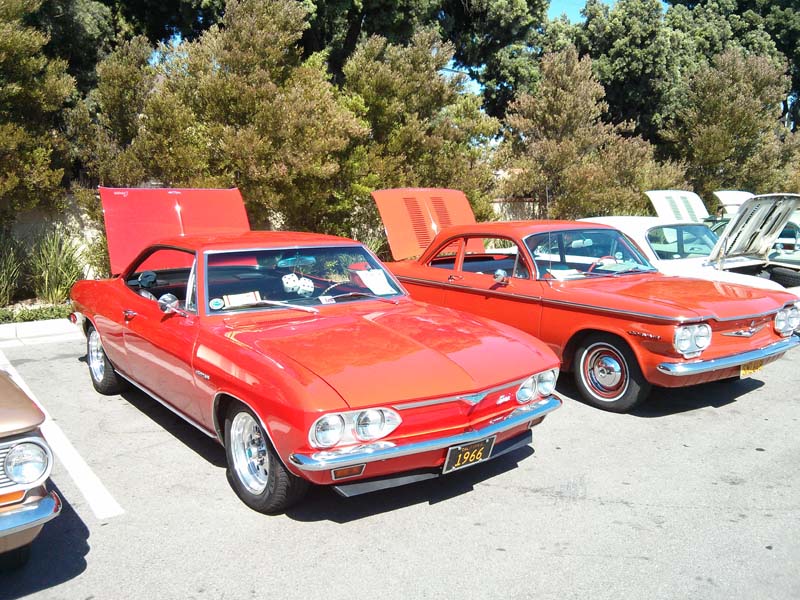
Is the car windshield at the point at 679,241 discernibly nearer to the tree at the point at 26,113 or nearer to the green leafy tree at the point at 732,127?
the tree at the point at 26,113

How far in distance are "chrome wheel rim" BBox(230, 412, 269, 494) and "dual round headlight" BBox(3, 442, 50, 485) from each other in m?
1.12

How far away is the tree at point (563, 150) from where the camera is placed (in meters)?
15.7

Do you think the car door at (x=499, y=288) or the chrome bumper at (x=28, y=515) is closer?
the chrome bumper at (x=28, y=515)

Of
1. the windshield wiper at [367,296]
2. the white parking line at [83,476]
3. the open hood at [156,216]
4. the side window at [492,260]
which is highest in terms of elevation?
the open hood at [156,216]

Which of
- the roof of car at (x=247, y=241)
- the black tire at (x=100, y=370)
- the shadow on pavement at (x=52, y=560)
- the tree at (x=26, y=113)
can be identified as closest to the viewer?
the shadow on pavement at (x=52, y=560)

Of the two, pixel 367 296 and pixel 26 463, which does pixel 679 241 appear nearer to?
pixel 367 296

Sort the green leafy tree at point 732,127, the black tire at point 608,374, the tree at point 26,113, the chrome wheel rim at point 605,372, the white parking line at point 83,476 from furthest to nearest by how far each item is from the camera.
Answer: the green leafy tree at point 732,127, the tree at point 26,113, the chrome wheel rim at point 605,372, the black tire at point 608,374, the white parking line at point 83,476

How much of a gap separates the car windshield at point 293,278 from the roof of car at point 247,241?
0.05 metres

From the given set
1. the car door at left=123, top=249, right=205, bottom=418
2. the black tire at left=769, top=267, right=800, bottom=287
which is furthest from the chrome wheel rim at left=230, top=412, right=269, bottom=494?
the black tire at left=769, top=267, right=800, bottom=287

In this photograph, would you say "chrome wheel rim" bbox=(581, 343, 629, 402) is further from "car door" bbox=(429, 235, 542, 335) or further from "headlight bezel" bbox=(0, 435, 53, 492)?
"headlight bezel" bbox=(0, 435, 53, 492)

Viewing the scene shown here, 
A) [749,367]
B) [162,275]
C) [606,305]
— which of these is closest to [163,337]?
→ [162,275]

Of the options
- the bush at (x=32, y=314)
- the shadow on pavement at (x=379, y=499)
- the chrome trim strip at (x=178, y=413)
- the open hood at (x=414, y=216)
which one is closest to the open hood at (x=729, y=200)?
the open hood at (x=414, y=216)

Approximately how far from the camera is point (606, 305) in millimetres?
5730

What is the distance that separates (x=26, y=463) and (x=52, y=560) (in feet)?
2.59
